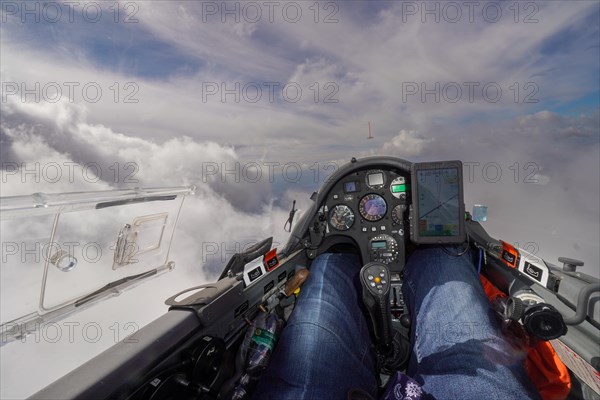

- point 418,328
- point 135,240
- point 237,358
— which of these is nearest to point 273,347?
point 237,358

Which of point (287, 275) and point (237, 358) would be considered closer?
point (237, 358)

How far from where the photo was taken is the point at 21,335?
1.85 m

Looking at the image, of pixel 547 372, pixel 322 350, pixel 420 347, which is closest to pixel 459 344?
pixel 420 347

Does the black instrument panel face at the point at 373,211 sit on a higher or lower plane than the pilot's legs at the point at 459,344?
higher

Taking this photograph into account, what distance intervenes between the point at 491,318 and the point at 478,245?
3.86ft

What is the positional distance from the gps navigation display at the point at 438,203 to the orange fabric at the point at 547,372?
3.60 feet

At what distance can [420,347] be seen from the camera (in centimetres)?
138

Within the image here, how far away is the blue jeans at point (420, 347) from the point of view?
3.45ft

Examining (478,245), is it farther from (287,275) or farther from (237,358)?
(237,358)

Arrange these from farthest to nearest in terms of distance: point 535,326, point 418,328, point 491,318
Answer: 1. point 418,328
2. point 491,318
3. point 535,326

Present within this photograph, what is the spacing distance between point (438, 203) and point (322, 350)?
1622mm

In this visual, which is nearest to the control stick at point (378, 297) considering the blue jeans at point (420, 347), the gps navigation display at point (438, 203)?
the blue jeans at point (420, 347)

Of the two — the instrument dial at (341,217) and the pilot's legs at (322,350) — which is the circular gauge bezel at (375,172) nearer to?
the instrument dial at (341,217)

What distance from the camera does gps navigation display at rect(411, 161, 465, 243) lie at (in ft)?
7.71
